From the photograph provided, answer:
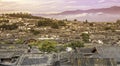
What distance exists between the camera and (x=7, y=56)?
28.8m

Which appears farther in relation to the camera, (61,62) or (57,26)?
(57,26)

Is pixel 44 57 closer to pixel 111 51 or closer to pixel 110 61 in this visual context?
pixel 110 61

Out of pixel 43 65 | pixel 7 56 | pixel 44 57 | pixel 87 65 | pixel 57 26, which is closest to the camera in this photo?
pixel 87 65

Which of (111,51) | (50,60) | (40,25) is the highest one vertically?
(50,60)

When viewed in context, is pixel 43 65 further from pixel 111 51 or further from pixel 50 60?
pixel 111 51

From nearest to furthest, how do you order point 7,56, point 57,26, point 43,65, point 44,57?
point 43,65 < point 44,57 < point 7,56 < point 57,26

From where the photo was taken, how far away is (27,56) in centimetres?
2216

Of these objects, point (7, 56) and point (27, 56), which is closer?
point (27, 56)

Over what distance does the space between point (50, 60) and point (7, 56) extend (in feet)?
27.4

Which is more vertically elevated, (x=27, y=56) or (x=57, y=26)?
(x=27, y=56)

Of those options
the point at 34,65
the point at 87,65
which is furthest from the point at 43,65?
the point at 87,65

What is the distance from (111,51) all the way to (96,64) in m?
9.52

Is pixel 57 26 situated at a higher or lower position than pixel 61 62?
lower

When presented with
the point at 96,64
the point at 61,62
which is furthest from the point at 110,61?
the point at 61,62
